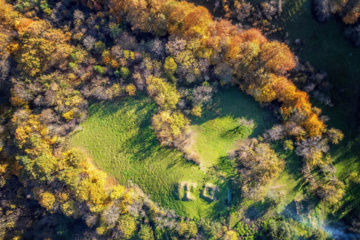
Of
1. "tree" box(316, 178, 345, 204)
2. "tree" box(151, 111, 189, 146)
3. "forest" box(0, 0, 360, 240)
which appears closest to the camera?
"tree" box(316, 178, 345, 204)

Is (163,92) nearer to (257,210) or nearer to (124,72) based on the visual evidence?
(124,72)

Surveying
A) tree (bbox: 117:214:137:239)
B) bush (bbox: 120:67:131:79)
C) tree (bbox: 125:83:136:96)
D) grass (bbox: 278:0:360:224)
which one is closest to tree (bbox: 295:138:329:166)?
grass (bbox: 278:0:360:224)

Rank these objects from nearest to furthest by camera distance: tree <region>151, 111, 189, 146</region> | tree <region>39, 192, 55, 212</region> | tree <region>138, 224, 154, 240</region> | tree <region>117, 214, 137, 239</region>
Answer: tree <region>117, 214, 137, 239</region>
tree <region>138, 224, 154, 240</region>
tree <region>151, 111, 189, 146</region>
tree <region>39, 192, 55, 212</region>

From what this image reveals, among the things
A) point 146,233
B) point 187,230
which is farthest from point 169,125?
point 146,233

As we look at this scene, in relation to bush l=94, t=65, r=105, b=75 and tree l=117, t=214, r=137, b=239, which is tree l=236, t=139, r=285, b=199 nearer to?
tree l=117, t=214, r=137, b=239

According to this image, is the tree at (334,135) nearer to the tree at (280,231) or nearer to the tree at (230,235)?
the tree at (280,231)

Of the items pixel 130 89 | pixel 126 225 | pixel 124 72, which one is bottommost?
pixel 126 225

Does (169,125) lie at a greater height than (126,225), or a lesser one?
greater
